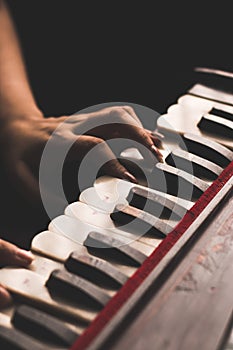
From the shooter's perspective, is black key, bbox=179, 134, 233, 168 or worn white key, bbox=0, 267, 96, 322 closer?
worn white key, bbox=0, 267, 96, 322

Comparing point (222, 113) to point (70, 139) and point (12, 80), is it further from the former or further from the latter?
point (12, 80)

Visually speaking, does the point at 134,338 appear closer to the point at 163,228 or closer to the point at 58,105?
the point at 163,228

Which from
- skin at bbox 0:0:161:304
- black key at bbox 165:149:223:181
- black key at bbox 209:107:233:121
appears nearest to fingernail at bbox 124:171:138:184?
skin at bbox 0:0:161:304

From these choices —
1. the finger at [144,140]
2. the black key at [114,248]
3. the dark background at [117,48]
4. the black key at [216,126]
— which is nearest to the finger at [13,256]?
the black key at [114,248]

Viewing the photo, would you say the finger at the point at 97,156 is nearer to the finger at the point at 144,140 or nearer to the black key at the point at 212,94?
the finger at the point at 144,140

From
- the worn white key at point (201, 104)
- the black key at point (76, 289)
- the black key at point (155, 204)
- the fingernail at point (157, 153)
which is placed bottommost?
Answer: the black key at point (76, 289)

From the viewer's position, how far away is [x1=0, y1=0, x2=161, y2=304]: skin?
1.59 m

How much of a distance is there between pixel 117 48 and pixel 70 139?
1.21m

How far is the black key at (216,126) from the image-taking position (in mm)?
1751

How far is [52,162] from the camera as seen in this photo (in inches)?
68.7

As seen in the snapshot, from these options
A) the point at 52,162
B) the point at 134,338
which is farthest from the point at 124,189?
the point at 134,338

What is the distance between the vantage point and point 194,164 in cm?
157

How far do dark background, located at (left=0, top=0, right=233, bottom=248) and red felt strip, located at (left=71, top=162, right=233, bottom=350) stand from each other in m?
1.34

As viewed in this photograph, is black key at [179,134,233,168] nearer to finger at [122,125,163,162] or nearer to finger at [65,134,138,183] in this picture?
finger at [122,125,163,162]
